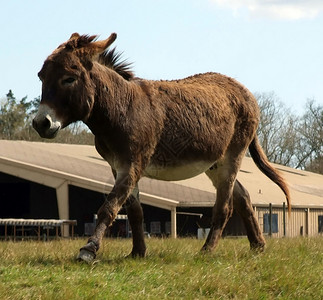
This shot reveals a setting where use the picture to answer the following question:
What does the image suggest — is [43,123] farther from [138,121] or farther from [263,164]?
[263,164]

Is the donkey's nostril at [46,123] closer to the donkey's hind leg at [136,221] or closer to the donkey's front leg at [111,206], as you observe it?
the donkey's front leg at [111,206]

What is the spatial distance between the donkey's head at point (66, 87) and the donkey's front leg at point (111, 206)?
2.68 feet

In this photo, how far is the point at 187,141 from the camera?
10.3m

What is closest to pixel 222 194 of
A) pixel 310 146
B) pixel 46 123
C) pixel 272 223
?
pixel 46 123

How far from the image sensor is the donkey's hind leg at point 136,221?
33.9 ft

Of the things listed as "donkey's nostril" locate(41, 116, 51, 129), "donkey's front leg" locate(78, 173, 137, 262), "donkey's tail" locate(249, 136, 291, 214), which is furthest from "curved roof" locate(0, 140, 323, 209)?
"donkey's nostril" locate(41, 116, 51, 129)

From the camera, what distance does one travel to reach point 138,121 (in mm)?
9758

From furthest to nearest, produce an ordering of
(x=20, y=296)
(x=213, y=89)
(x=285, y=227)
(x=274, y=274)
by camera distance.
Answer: (x=285, y=227) < (x=213, y=89) < (x=274, y=274) < (x=20, y=296)

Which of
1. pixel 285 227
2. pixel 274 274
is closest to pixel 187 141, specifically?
pixel 274 274

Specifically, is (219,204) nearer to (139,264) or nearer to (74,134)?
(139,264)

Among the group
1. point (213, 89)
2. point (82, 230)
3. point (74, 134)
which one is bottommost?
point (82, 230)

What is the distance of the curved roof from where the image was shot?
3300cm

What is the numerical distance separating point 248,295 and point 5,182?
102 ft

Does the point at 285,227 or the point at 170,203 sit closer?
the point at 170,203
